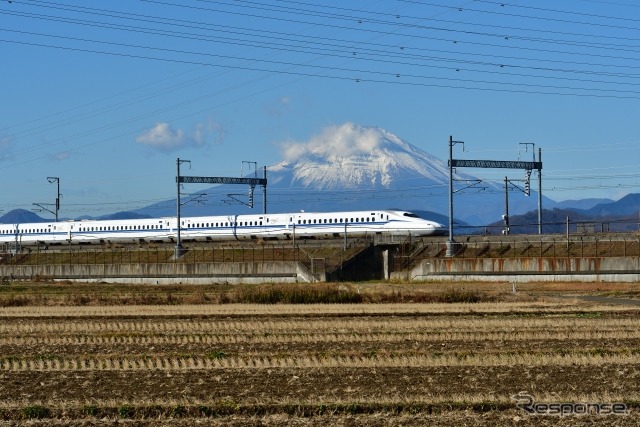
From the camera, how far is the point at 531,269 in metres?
74.8

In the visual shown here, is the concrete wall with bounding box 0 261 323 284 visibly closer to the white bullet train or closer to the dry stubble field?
the white bullet train

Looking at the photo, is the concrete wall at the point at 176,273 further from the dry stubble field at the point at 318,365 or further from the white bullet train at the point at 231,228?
the dry stubble field at the point at 318,365

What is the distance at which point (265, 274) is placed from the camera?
85.2 meters

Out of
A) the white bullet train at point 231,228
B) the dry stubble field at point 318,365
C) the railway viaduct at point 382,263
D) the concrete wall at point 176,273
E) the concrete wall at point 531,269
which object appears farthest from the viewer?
the white bullet train at point 231,228

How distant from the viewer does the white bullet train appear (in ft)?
340

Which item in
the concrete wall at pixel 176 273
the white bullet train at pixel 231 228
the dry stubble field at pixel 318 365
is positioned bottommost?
the dry stubble field at pixel 318 365

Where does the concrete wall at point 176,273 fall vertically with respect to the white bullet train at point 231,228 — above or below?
below

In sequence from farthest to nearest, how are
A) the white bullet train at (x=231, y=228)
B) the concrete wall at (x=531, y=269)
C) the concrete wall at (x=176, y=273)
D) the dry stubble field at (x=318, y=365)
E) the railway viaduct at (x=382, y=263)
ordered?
the white bullet train at (x=231, y=228)
the concrete wall at (x=176, y=273)
the railway viaduct at (x=382, y=263)
the concrete wall at (x=531, y=269)
the dry stubble field at (x=318, y=365)

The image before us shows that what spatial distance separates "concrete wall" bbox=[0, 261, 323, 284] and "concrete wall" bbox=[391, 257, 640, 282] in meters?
10.0

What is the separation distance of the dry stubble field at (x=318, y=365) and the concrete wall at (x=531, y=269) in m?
22.8

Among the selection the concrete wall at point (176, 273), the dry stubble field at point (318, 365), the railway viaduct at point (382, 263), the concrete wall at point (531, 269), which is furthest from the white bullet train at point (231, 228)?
the dry stubble field at point (318, 365)

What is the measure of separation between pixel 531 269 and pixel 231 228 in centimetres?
5058

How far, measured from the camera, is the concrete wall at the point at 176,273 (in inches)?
3324

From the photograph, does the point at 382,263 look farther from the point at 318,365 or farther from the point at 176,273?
the point at 318,365
